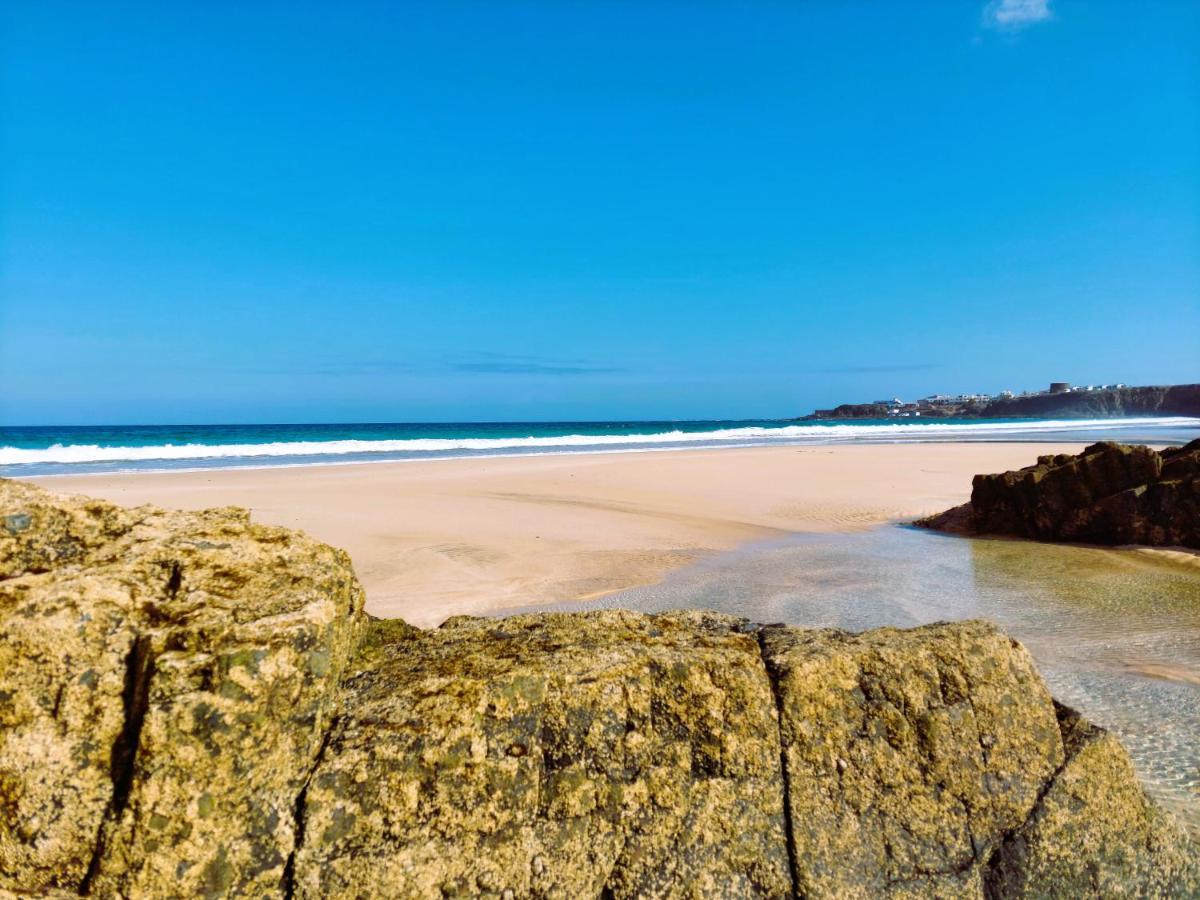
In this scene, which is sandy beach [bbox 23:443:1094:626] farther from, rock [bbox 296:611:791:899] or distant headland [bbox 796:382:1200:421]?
distant headland [bbox 796:382:1200:421]

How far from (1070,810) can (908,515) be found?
10.6 meters

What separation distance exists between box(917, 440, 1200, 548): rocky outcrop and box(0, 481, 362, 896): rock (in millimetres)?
10526

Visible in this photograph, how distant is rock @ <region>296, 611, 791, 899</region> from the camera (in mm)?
2016

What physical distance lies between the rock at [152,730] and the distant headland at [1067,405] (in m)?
117

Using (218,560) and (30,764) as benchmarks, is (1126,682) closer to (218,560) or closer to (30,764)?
(218,560)

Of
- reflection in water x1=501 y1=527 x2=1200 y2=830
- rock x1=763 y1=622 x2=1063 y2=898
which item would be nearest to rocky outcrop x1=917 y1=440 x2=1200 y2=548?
reflection in water x1=501 y1=527 x2=1200 y2=830

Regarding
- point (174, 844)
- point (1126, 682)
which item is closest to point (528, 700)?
point (174, 844)

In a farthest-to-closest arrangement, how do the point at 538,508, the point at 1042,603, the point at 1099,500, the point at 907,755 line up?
1. the point at 538,508
2. the point at 1099,500
3. the point at 1042,603
4. the point at 907,755

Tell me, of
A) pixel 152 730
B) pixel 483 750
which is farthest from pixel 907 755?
pixel 152 730

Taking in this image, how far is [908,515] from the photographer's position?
1252cm

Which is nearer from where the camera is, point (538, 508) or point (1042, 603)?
point (1042, 603)

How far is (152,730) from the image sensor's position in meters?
1.83

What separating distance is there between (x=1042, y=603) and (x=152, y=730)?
722 centimetres

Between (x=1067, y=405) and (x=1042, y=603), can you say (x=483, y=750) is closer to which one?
(x=1042, y=603)
